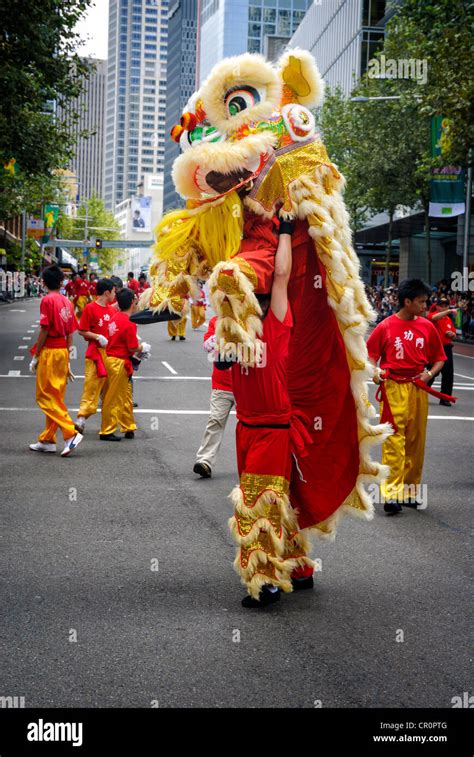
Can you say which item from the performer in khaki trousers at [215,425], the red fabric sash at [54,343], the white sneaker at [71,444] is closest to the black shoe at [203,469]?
the performer in khaki trousers at [215,425]

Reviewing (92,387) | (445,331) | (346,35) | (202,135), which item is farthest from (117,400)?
(346,35)

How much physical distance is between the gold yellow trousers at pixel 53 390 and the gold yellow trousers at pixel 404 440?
3591 mm

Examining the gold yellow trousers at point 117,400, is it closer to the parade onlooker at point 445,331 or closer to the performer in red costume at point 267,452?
the parade onlooker at point 445,331

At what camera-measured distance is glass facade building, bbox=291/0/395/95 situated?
56844 mm

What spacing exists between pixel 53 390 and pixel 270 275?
Answer: 539 centimetres

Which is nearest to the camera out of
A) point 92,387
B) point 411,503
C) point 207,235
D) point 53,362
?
point 207,235

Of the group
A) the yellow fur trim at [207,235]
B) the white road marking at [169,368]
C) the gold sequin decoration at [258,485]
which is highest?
the yellow fur trim at [207,235]

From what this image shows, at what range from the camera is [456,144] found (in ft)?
75.2

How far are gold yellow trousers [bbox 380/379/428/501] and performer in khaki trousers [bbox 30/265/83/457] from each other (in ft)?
11.5

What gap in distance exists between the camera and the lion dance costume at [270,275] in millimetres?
4883

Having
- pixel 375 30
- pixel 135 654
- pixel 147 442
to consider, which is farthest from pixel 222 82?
pixel 375 30

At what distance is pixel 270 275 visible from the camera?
16.0ft

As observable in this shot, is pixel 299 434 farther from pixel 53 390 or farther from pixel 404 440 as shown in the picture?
pixel 53 390
